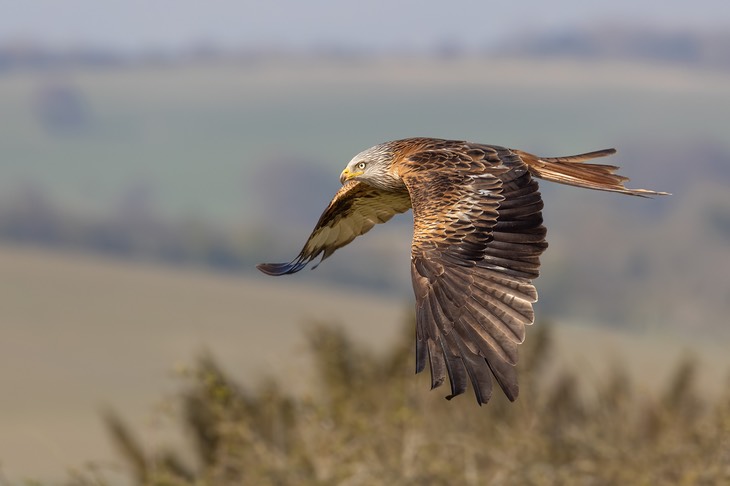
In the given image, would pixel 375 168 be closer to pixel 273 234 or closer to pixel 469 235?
pixel 469 235

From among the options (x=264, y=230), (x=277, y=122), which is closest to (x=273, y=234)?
(x=264, y=230)

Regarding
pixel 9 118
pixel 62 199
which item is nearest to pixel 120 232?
pixel 62 199

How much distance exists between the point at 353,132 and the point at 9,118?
152 feet

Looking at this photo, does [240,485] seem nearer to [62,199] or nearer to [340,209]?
[340,209]

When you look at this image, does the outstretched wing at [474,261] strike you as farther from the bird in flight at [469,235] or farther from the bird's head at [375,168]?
the bird's head at [375,168]

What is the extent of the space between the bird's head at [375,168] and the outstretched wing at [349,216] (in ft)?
0.69

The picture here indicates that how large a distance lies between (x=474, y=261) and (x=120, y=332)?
49648 mm

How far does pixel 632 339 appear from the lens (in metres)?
56.1

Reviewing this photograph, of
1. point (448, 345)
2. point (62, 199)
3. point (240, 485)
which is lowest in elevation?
point (62, 199)

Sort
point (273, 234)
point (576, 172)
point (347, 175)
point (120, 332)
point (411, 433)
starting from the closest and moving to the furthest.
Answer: point (576, 172) → point (347, 175) → point (411, 433) → point (120, 332) → point (273, 234)

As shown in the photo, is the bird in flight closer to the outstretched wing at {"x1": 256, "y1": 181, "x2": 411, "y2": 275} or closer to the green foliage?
the outstretched wing at {"x1": 256, "y1": 181, "x2": 411, "y2": 275}

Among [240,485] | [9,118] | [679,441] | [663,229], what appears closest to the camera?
[240,485]

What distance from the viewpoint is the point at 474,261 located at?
6820mm

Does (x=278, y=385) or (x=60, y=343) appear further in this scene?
(x=60, y=343)
